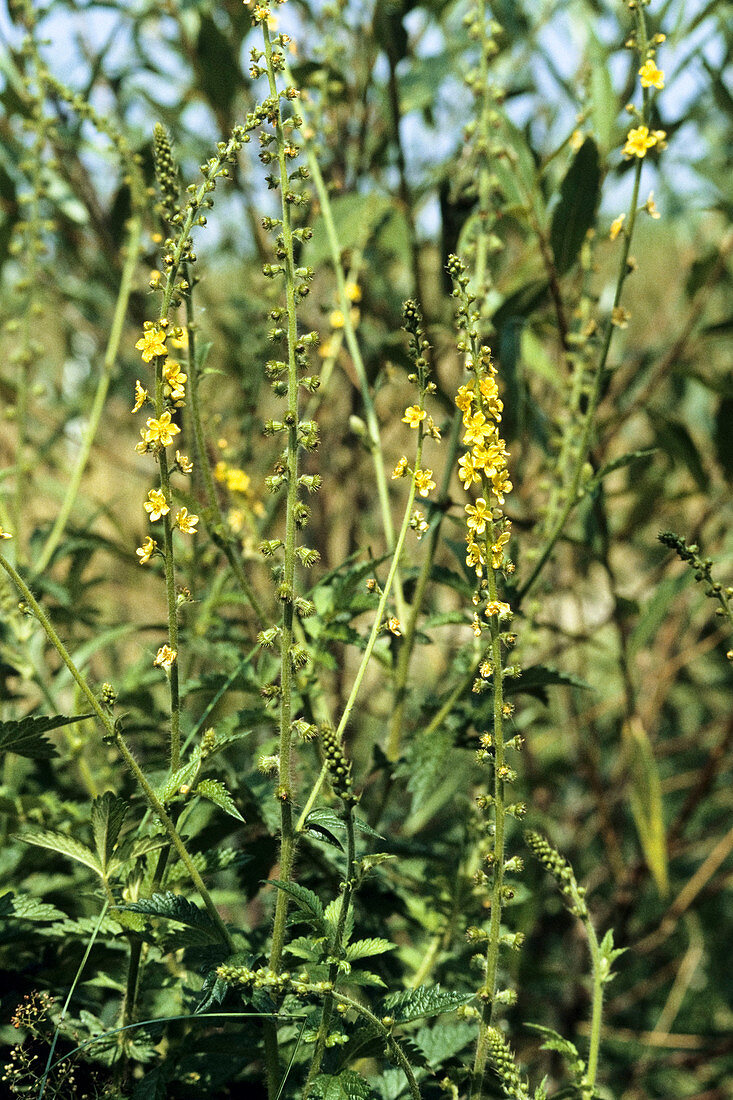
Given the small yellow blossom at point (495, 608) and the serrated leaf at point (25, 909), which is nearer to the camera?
the small yellow blossom at point (495, 608)

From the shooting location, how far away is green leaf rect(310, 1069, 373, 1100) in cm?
113

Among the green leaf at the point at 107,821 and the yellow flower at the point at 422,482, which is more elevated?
the yellow flower at the point at 422,482

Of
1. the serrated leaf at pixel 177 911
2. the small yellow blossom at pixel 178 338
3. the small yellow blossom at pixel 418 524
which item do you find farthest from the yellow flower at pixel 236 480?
the serrated leaf at pixel 177 911

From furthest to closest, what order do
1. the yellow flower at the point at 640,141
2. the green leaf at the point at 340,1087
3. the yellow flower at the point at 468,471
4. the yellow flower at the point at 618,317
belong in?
1. the yellow flower at the point at 618,317
2. the yellow flower at the point at 640,141
3. the yellow flower at the point at 468,471
4. the green leaf at the point at 340,1087

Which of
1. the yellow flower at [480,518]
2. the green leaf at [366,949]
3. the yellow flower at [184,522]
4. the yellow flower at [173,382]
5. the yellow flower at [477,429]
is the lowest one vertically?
the green leaf at [366,949]

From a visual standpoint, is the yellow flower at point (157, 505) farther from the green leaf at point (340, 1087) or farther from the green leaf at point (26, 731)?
the green leaf at point (340, 1087)

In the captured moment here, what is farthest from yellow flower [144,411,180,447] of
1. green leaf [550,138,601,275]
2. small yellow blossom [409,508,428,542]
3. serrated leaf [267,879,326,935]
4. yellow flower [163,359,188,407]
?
green leaf [550,138,601,275]

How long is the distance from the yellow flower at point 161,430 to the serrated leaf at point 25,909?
65cm

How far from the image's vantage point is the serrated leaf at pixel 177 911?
114 cm

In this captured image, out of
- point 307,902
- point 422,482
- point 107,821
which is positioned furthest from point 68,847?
point 422,482

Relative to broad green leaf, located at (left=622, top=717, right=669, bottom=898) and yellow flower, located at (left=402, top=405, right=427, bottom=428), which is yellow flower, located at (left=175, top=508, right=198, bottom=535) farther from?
broad green leaf, located at (left=622, top=717, right=669, bottom=898)

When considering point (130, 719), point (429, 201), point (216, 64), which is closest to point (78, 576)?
point (130, 719)

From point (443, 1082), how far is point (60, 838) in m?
0.60

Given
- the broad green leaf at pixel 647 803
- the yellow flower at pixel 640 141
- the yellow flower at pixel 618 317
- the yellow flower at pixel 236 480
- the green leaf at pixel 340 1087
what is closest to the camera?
the green leaf at pixel 340 1087
